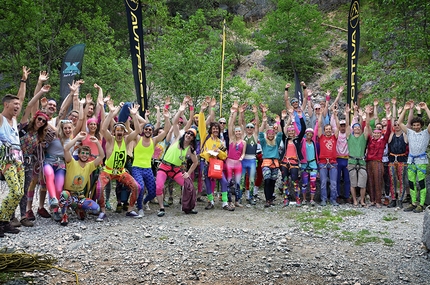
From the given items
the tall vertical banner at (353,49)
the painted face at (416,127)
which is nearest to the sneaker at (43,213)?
the painted face at (416,127)

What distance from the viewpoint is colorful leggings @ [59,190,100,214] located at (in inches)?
290

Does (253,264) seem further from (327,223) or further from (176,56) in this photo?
(176,56)

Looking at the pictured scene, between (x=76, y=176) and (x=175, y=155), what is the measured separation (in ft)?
7.16

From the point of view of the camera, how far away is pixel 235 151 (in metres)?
9.70

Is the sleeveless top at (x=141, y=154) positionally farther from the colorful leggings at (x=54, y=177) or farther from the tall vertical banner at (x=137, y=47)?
the tall vertical banner at (x=137, y=47)

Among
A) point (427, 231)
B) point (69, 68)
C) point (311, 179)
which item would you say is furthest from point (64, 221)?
point (69, 68)

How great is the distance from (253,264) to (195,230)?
1.71 meters

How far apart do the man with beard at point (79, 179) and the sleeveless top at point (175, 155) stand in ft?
4.96

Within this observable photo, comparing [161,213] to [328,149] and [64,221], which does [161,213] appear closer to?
[64,221]

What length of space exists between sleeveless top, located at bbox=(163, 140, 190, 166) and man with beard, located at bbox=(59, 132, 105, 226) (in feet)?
4.96

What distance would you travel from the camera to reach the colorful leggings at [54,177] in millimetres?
7191

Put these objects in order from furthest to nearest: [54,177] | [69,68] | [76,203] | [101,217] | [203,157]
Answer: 1. [69,68]
2. [203,157]
3. [101,217]
4. [76,203]
5. [54,177]

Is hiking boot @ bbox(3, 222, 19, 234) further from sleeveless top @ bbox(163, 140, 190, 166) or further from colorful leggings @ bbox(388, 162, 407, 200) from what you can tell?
colorful leggings @ bbox(388, 162, 407, 200)

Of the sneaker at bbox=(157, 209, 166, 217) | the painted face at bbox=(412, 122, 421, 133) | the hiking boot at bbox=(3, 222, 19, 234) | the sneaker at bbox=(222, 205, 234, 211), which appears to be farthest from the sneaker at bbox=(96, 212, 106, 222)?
the painted face at bbox=(412, 122, 421, 133)
